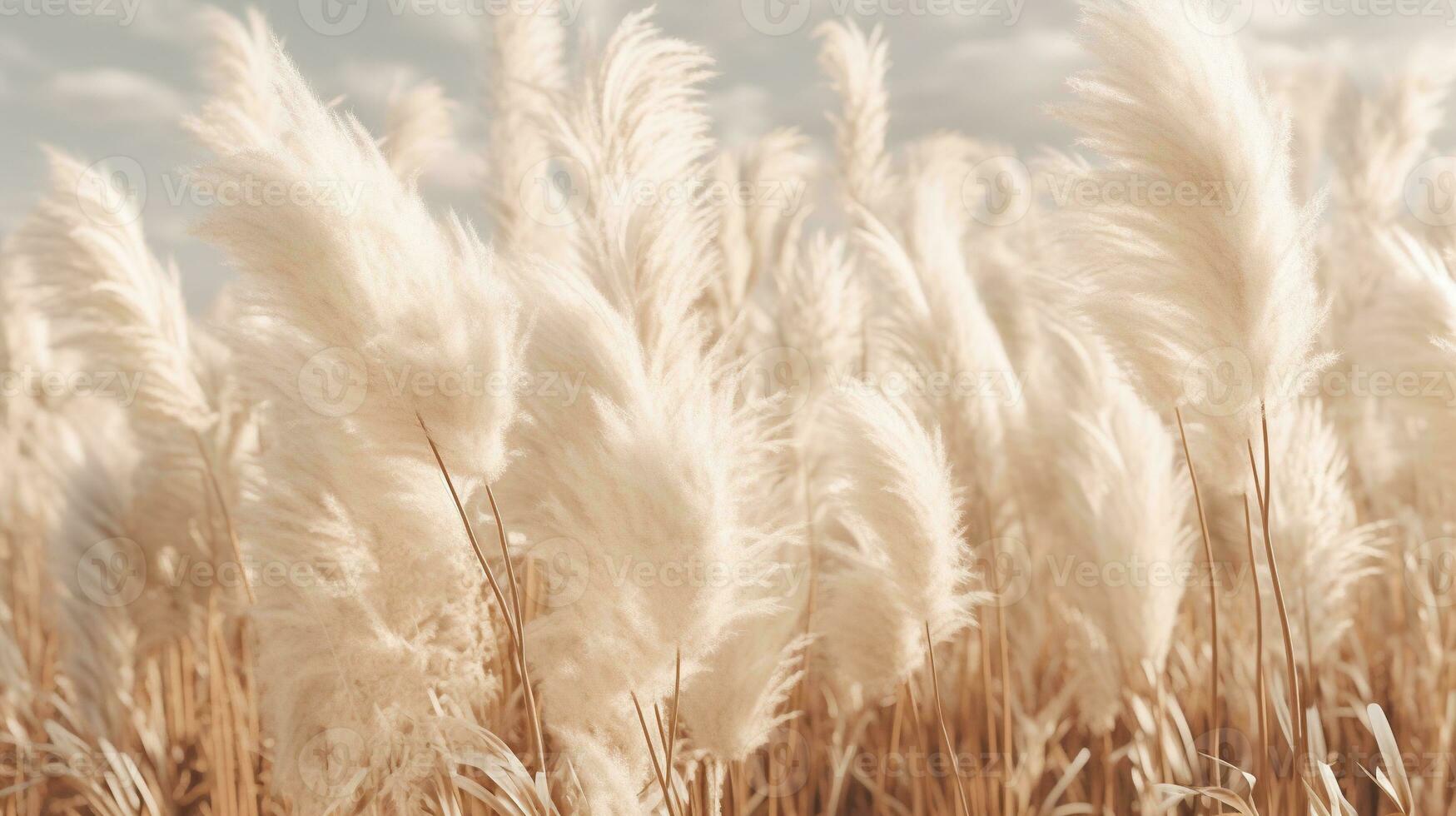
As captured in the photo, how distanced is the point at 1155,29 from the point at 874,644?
118 cm

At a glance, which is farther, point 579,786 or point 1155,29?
point 579,786

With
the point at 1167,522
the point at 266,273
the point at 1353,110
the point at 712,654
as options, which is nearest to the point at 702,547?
the point at 712,654

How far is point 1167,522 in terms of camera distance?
6.89 feet

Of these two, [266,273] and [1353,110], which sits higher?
[1353,110]

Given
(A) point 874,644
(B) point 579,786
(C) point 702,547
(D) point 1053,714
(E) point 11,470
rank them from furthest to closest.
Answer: (E) point 11,470, (D) point 1053,714, (A) point 874,644, (B) point 579,786, (C) point 702,547

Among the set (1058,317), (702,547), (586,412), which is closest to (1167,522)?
(1058,317)

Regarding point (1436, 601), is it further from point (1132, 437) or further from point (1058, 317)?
point (1058, 317)

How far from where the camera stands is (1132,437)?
2.17 meters

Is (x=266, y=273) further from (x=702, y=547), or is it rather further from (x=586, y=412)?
(x=702, y=547)

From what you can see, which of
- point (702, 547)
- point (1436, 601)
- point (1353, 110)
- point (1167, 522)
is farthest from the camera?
point (1353, 110)

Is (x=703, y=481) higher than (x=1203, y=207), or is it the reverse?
(x=1203, y=207)

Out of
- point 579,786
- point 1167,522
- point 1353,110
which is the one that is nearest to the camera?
point 579,786

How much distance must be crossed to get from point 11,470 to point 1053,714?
468 cm

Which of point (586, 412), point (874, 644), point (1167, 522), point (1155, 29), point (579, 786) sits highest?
point (1155, 29)
